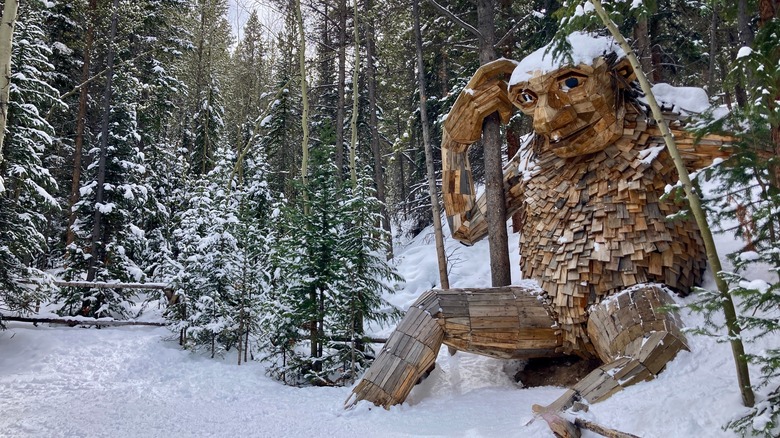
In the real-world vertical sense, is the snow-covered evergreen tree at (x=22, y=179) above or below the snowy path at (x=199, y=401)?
above

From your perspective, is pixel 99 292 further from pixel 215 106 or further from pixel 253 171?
pixel 215 106

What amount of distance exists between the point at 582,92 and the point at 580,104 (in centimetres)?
10

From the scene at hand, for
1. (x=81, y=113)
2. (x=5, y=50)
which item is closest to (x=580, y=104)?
(x=5, y=50)

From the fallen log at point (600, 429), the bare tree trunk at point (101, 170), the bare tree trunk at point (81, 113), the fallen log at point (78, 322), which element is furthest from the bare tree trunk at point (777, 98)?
the bare tree trunk at point (81, 113)

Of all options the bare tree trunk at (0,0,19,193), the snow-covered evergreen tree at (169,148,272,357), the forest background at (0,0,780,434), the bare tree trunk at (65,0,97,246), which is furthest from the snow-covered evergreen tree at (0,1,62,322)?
the bare tree trunk at (0,0,19,193)

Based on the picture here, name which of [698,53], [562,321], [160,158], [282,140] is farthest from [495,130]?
[160,158]

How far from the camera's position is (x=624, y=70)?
4.29 m

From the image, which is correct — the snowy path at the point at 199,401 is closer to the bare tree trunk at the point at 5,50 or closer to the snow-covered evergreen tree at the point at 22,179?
the snow-covered evergreen tree at the point at 22,179

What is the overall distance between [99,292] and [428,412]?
26.6ft

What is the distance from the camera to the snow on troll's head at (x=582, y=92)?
411 cm

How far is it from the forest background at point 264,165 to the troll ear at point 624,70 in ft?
1.27

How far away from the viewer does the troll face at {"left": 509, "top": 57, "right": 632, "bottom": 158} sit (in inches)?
162

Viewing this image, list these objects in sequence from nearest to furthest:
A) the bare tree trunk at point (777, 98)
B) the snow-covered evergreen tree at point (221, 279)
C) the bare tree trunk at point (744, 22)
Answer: the bare tree trunk at point (777, 98)
the bare tree trunk at point (744, 22)
the snow-covered evergreen tree at point (221, 279)

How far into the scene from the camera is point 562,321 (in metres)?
4.42
